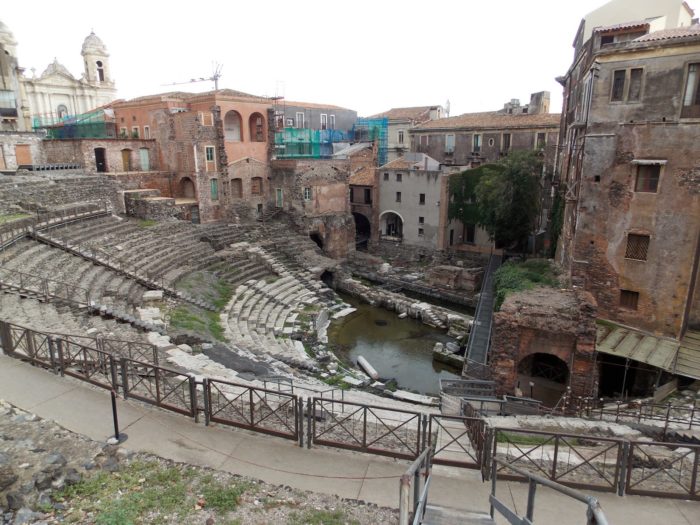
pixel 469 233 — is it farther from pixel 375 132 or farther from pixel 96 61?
pixel 96 61

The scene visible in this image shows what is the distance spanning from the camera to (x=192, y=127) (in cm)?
3016

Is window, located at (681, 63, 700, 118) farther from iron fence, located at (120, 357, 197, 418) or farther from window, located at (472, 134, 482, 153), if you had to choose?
window, located at (472, 134, 482, 153)

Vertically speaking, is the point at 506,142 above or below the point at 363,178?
above

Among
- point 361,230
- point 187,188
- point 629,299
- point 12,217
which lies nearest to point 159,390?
point 12,217

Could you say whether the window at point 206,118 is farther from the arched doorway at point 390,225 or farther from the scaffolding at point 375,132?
the scaffolding at point 375,132

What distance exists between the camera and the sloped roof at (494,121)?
35.2m

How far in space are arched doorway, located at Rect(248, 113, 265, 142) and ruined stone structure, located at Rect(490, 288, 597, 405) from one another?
23.9 meters

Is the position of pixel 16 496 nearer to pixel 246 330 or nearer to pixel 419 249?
pixel 246 330

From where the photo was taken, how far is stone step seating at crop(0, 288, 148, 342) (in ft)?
42.5

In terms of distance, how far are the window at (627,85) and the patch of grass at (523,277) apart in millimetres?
7563

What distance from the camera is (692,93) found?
15.3 metres

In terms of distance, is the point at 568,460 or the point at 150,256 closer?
the point at 568,460

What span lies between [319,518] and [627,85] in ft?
56.6

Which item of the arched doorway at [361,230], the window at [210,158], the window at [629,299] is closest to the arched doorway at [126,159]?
the window at [210,158]
